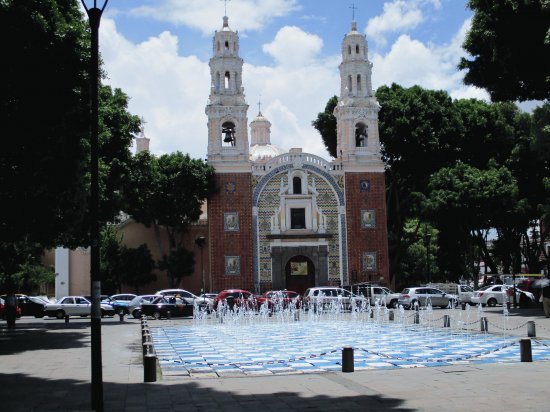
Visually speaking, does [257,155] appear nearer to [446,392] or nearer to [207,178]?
[207,178]

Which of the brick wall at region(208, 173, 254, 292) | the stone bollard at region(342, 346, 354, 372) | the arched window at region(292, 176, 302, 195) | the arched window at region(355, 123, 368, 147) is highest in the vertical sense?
the arched window at region(355, 123, 368, 147)

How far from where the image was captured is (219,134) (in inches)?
1700

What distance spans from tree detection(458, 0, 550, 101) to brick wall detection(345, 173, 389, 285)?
21178 millimetres

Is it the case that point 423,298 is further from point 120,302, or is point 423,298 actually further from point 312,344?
point 312,344

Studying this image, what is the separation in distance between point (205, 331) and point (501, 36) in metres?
13.2

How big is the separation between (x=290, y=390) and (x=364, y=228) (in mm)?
33064

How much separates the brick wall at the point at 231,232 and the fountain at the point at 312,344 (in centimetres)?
1146

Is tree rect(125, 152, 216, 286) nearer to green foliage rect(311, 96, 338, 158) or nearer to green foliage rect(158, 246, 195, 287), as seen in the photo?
green foliage rect(158, 246, 195, 287)

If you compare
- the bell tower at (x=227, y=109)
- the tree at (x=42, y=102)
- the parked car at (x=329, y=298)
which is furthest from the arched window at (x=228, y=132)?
the tree at (x=42, y=102)

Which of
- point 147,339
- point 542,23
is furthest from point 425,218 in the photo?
point 147,339

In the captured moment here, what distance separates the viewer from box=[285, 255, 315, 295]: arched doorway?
141ft

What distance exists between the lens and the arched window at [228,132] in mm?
43562

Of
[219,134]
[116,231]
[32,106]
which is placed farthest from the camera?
[116,231]

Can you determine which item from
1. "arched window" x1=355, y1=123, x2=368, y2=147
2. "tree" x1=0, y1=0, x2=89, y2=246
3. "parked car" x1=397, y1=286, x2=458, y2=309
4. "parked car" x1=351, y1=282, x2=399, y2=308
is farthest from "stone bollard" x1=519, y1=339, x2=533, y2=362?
"arched window" x1=355, y1=123, x2=368, y2=147
